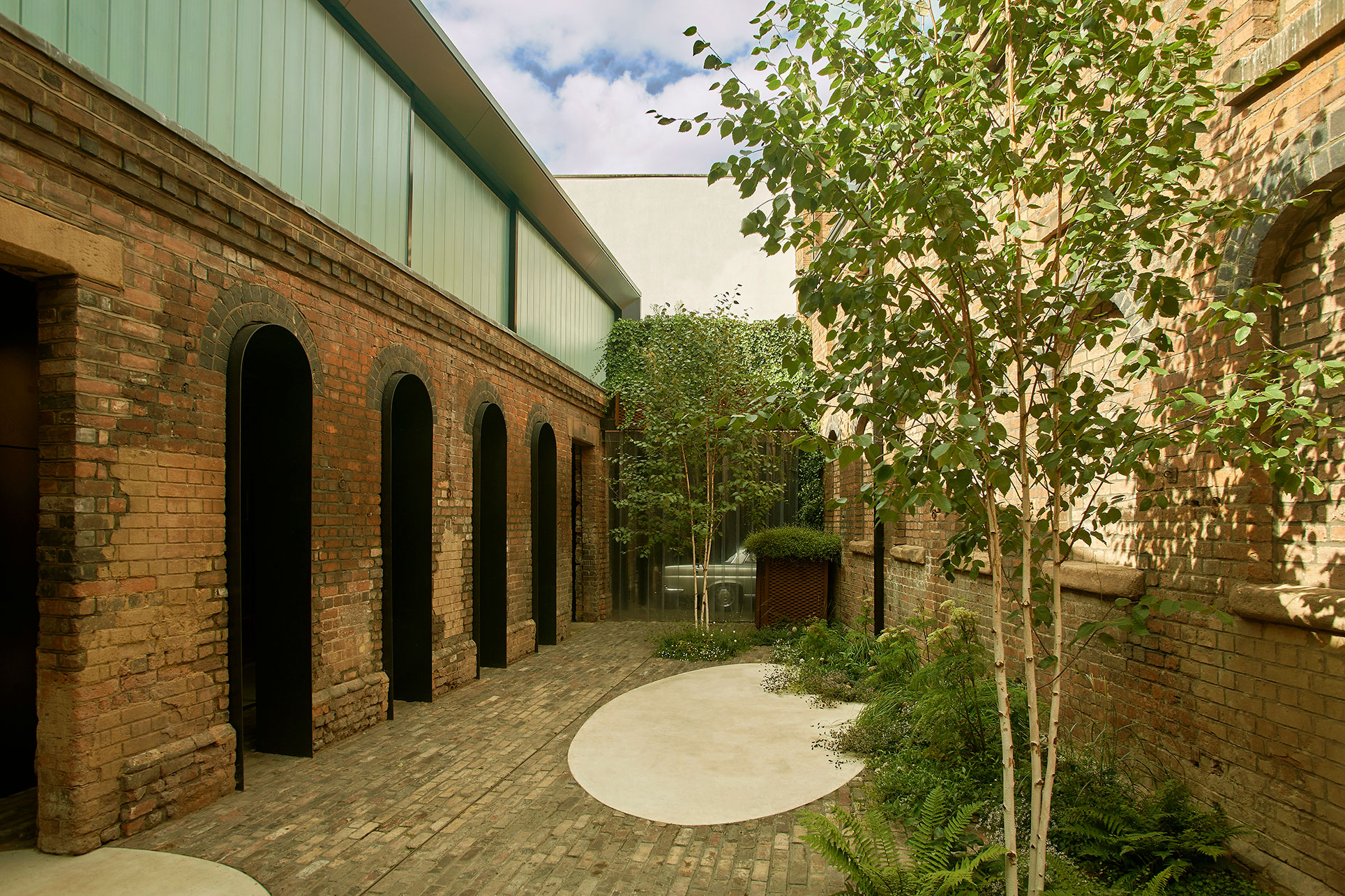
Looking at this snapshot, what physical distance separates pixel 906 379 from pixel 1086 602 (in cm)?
269

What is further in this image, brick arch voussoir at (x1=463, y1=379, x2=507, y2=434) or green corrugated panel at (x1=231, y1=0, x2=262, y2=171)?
brick arch voussoir at (x1=463, y1=379, x2=507, y2=434)

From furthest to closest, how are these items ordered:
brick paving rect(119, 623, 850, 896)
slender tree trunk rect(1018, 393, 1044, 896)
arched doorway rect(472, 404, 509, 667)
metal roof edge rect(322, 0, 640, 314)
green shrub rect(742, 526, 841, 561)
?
green shrub rect(742, 526, 841, 561), arched doorway rect(472, 404, 509, 667), metal roof edge rect(322, 0, 640, 314), brick paving rect(119, 623, 850, 896), slender tree trunk rect(1018, 393, 1044, 896)

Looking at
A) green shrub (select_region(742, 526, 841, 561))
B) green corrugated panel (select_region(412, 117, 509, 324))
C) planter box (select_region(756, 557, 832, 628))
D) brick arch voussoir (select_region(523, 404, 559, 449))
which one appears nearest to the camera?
green corrugated panel (select_region(412, 117, 509, 324))

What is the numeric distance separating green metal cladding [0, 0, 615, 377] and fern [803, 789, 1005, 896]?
16.9 feet

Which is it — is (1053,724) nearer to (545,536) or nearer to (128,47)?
(128,47)

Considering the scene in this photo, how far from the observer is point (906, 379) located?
9.27ft

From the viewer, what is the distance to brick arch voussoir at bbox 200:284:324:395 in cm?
452

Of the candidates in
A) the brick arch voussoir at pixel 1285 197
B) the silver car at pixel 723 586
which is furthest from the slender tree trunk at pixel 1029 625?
the silver car at pixel 723 586


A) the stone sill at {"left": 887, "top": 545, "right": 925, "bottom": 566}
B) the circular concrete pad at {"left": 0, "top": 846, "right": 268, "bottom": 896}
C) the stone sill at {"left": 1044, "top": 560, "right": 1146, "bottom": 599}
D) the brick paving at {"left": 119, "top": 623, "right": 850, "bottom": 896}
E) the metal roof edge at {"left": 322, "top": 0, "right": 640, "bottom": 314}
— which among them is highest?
the metal roof edge at {"left": 322, "top": 0, "right": 640, "bottom": 314}

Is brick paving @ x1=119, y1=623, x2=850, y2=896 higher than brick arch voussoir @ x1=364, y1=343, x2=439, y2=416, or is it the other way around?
brick arch voussoir @ x1=364, y1=343, x2=439, y2=416

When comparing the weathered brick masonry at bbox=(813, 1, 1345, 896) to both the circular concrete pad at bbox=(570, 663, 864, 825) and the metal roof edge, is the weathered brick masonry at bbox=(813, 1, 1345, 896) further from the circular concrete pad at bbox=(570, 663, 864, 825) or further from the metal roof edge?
the metal roof edge

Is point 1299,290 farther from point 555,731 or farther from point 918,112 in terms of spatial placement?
point 555,731

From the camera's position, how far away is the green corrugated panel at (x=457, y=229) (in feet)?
24.1

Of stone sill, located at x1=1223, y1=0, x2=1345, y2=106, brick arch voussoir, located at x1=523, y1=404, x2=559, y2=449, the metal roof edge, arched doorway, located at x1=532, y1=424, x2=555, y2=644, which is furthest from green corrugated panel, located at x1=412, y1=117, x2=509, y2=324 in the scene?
stone sill, located at x1=1223, y1=0, x2=1345, y2=106
